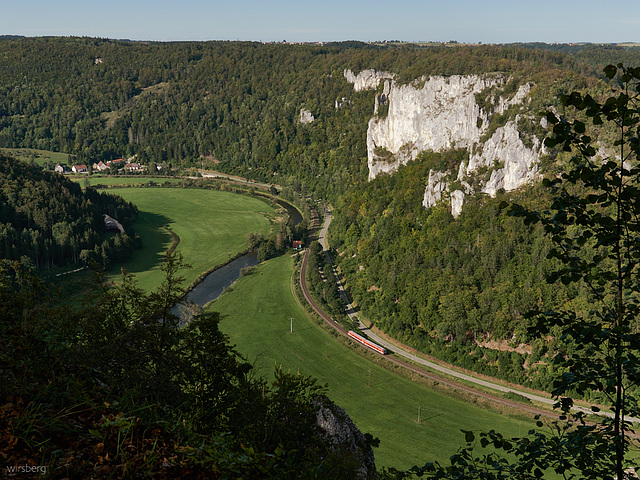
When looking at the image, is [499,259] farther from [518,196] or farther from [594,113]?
[594,113]

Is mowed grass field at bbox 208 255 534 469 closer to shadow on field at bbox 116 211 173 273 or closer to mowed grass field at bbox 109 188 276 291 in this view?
mowed grass field at bbox 109 188 276 291

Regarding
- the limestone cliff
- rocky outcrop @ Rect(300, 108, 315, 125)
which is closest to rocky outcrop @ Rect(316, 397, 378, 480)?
the limestone cliff

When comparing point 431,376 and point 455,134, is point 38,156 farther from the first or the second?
point 431,376

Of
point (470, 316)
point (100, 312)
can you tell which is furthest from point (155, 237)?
point (100, 312)

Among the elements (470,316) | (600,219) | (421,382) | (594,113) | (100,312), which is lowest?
(421,382)

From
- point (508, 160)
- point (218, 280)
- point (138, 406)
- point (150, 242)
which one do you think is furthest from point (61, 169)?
point (138, 406)
